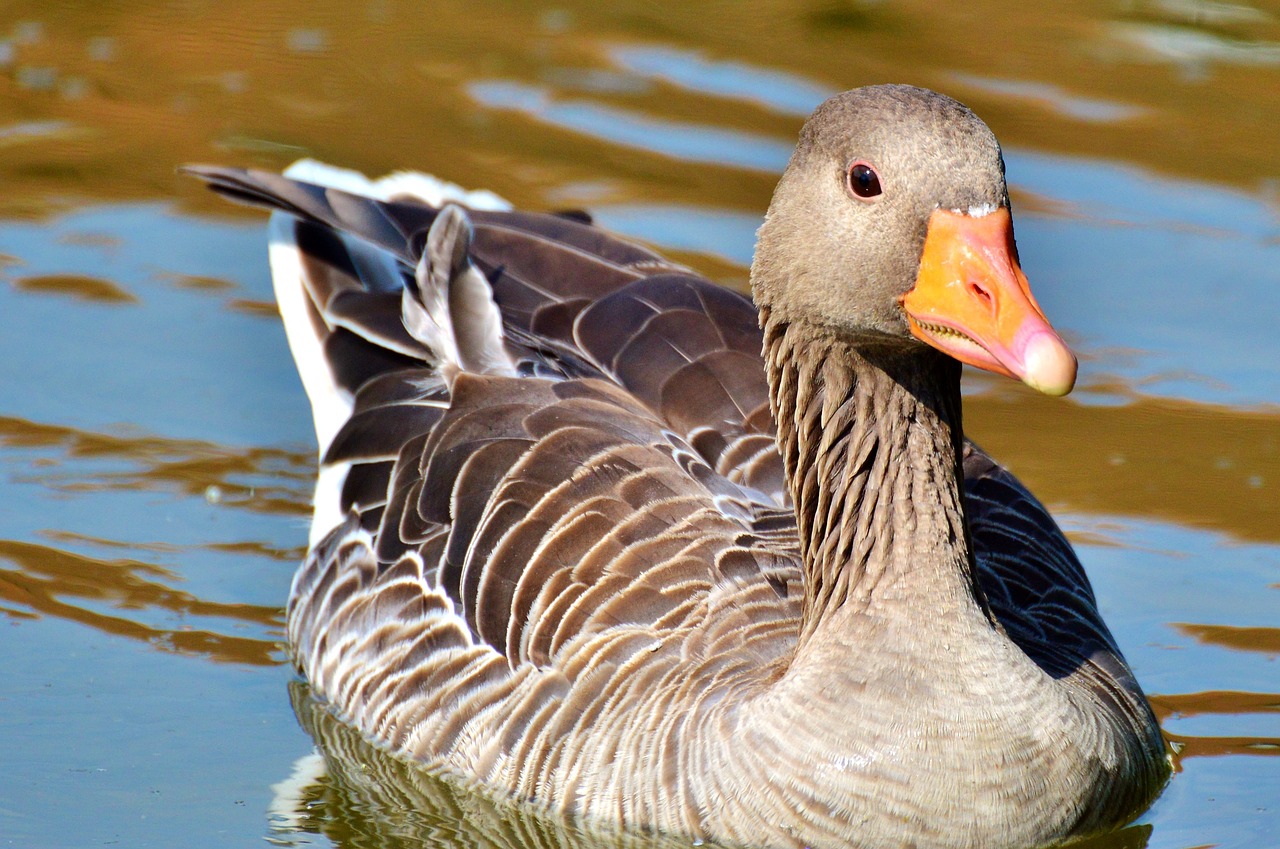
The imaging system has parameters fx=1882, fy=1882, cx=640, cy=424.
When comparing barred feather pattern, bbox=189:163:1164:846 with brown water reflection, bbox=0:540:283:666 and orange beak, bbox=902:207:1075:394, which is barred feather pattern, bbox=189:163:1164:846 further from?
orange beak, bbox=902:207:1075:394

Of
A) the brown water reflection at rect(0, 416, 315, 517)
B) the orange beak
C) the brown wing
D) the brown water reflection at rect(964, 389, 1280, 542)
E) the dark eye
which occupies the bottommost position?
the brown water reflection at rect(0, 416, 315, 517)

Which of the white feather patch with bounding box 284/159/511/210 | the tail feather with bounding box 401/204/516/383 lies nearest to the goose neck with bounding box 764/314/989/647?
the tail feather with bounding box 401/204/516/383

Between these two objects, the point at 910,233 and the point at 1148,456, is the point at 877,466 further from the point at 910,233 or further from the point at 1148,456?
the point at 1148,456

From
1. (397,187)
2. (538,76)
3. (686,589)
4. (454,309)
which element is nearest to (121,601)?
(454,309)

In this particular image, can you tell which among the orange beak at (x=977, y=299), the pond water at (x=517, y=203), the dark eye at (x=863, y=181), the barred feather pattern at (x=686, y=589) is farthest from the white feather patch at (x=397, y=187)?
the orange beak at (x=977, y=299)

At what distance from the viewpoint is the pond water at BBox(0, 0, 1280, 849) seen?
7.00 m

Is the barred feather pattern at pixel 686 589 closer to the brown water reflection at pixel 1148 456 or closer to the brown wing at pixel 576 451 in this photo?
the brown wing at pixel 576 451

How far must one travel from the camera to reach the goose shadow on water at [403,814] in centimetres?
615

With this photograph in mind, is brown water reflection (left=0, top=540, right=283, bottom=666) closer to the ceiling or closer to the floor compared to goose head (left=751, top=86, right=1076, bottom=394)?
closer to the floor

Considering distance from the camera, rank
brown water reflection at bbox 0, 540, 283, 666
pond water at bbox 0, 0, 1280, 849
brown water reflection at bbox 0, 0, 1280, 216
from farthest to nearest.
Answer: brown water reflection at bbox 0, 0, 1280, 216 → brown water reflection at bbox 0, 540, 283, 666 → pond water at bbox 0, 0, 1280, 849

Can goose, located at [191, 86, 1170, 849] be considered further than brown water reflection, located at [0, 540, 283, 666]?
No

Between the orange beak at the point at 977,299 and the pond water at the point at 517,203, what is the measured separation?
1.98 meters

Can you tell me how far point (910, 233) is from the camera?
5.28 metres

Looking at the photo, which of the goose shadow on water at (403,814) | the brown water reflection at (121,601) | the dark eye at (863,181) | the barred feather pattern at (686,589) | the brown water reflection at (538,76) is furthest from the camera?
the brown water reflection at (538,76)
